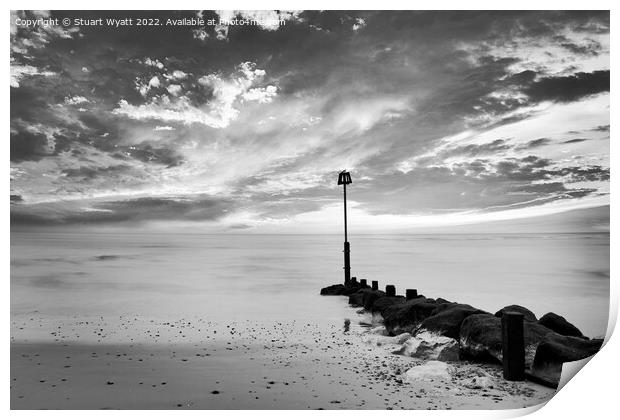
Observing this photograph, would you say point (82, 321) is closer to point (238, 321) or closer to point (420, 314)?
point (238, 321)

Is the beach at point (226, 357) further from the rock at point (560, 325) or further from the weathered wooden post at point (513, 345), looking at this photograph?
the rock at point (560, 325)

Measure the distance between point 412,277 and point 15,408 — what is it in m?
14.0

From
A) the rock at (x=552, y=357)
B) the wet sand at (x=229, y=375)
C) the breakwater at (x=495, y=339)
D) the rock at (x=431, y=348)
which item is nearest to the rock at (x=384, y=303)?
the breakwater at (x=495, y=339)

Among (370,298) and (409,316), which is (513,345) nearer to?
(409,316)

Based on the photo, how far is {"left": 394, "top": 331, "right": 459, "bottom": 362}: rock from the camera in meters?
4.79

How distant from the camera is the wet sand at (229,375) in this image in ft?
13.0

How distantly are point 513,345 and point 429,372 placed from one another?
0.81m

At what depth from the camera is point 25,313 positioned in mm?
7543

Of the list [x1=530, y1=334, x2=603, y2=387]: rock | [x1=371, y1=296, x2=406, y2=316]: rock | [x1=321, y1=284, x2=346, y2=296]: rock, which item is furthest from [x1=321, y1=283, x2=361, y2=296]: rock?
[x1=530, y1=334, x2=603, y2=387]: rock

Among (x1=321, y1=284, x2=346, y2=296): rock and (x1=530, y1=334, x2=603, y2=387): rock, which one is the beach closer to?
(x1=530, y1=334, x2=603, y2=387): rock

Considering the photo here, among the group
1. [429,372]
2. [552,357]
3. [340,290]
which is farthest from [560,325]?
[340,290]

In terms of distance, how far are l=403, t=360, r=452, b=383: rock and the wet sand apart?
0.06m

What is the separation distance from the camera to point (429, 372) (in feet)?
14.1

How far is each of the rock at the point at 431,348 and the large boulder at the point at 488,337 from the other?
0.11 metres
